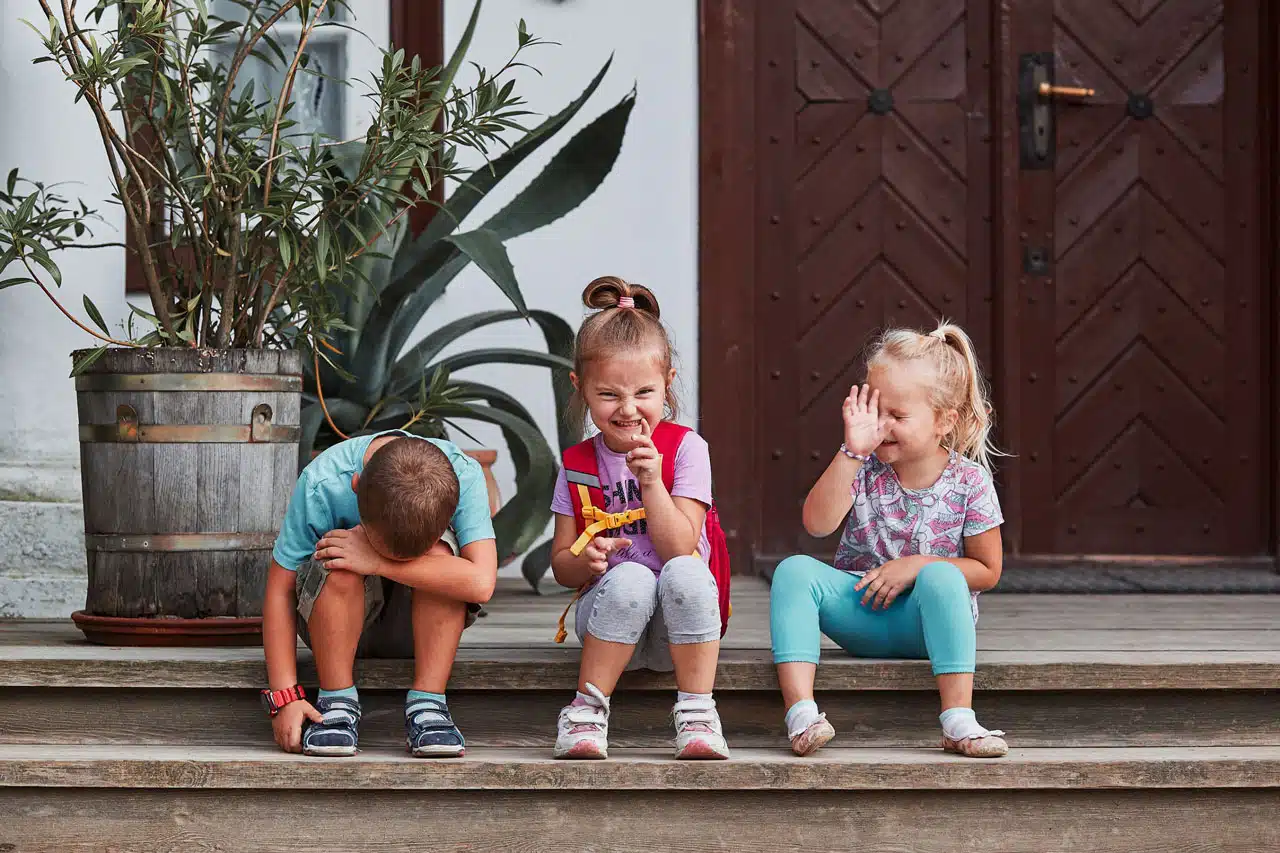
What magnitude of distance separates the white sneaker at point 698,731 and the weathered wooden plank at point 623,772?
2 centimetres

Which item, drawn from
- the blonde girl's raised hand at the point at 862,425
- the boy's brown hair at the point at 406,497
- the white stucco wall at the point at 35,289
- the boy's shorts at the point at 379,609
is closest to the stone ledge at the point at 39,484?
the white stucco wall at the point at 35,289

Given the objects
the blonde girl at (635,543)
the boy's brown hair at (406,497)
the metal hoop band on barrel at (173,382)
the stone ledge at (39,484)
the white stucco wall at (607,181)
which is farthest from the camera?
the white stucco wall at (607,181)

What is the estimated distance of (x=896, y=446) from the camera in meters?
2.39

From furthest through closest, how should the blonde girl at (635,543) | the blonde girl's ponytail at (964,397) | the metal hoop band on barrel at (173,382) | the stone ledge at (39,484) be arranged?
the stone ledge at (39,484)
the metal hoop band on barrel at (173,382)
the blonde girl's ponytail at (964,397)
the blonde girl at (635,543)

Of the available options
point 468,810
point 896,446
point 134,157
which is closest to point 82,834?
point 468,810

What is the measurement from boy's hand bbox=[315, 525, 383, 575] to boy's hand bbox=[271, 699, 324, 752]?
0.25 m

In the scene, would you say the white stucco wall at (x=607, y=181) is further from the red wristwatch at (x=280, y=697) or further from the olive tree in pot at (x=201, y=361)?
the red wristwatch at (x=280, y=697)

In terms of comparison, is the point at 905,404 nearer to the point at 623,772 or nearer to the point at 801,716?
the point at 801,716

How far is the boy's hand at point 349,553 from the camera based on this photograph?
2135 mm

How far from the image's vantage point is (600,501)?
7.72ft

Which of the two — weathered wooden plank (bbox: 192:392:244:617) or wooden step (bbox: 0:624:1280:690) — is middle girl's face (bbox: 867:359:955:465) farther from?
weathered wooden plank (bbox: 192:392:244:617)

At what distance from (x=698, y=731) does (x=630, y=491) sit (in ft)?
1.38

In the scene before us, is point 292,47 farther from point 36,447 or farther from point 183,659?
point 183,659

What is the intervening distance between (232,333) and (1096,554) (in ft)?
8.82
